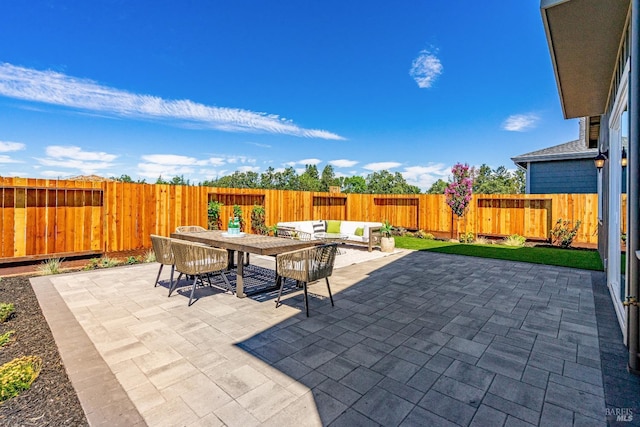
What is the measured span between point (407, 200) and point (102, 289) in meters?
10.6

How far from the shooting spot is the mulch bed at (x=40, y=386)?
179 cm

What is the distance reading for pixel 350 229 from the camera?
30.4 feet

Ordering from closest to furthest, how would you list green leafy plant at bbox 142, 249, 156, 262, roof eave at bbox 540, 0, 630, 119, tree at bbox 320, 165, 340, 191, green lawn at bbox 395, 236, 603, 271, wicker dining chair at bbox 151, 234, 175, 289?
roof eave at bbox 540, 0, 630, 119, wicker dining chair at bbox 151, 234, 175, 289, green lawn at bbox 395, 236, 603, 271, green leafy plant at bbox 142, 249, 156, 262, tree at bbox 320, 165, 340, 191

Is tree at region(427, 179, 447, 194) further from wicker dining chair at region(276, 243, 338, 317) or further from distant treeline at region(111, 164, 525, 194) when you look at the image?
wicker dining chair at region(276, 243, 338, 317)

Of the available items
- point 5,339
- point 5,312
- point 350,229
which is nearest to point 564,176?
point 350,229

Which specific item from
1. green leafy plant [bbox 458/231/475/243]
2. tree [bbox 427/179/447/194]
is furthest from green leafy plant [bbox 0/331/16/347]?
tree [bbox 427/179/447/194]

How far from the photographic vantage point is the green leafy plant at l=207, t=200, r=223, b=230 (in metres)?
8.41

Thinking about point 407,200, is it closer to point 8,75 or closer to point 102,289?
point 102,289

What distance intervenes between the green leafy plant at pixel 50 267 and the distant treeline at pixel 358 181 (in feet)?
85.4

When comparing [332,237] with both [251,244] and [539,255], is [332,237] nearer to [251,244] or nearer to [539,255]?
[251,244]

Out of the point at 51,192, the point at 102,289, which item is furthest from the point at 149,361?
the point at 51,192

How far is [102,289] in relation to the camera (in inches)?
179

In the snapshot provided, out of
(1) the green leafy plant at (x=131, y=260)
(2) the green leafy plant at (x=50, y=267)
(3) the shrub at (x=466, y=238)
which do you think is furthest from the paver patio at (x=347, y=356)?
(3) the shrub at (x=466, y=238)

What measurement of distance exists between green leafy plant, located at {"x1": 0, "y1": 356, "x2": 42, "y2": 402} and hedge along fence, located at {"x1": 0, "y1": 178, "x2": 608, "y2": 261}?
4617 mm
